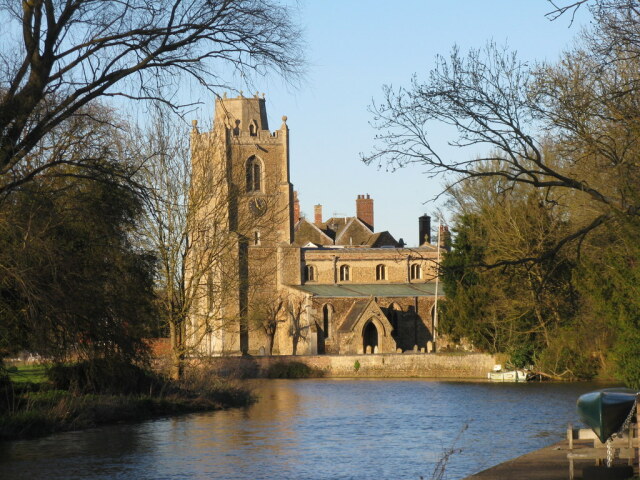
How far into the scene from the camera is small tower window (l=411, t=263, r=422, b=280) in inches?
2803

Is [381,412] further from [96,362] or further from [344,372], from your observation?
[344,372]

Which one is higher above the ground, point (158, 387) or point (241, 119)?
point (241, 119)

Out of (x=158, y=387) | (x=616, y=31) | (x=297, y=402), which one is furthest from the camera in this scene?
(x=297, y=402)

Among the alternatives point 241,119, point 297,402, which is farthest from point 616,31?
point 241,119

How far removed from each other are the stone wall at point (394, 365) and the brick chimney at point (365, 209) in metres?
30.7

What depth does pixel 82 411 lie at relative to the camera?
20656 millimetres

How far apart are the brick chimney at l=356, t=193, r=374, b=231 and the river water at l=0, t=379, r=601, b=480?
5048cm

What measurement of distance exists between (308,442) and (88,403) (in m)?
4.93

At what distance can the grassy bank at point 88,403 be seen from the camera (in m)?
19.0

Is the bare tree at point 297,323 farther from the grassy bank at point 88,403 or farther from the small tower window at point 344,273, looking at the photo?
the grassy bank at point 88,403

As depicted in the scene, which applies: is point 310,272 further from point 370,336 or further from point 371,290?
point 370,336

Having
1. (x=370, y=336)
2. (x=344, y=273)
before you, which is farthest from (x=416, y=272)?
(x=370, y=336)

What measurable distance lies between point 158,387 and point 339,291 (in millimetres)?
41630

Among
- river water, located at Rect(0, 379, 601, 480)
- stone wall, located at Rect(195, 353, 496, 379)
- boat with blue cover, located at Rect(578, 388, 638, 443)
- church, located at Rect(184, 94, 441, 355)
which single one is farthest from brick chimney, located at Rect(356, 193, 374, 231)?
boat with blue cover, located at Rect(578, 388, 638, 443)
